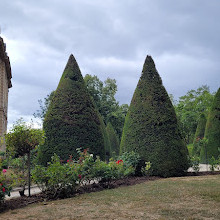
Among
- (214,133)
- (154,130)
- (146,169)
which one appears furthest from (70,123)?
(214,133)

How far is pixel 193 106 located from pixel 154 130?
118ft

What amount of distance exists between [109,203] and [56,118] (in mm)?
6127

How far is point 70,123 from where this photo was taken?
38.1ft

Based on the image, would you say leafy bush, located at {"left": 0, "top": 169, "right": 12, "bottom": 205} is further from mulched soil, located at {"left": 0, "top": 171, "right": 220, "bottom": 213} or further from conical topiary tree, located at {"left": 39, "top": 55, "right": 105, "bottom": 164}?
conical topiary tree, located at {"left": 39, "top": 55, "right": 105, "bottom": 164}

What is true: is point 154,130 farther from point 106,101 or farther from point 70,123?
point 106,101

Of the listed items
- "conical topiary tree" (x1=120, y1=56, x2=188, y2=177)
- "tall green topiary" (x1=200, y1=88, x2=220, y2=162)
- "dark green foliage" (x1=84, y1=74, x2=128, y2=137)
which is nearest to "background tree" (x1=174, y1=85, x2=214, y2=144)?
"dark green foliage" (x1=84, y1=74, x2=128, y2=137)

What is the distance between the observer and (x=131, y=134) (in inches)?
470

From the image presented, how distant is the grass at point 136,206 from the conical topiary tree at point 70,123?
157 inches

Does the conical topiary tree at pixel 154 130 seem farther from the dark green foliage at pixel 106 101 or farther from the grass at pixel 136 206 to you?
the dark green foliage at pixel 106 101

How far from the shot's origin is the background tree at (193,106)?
42219 millimetres

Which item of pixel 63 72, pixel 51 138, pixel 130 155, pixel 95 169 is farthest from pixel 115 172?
pixel 63 72

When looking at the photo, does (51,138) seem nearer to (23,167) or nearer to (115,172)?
(23,167)

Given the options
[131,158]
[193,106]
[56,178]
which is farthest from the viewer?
[193,106]

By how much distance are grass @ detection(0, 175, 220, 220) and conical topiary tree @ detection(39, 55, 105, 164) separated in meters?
3.99
